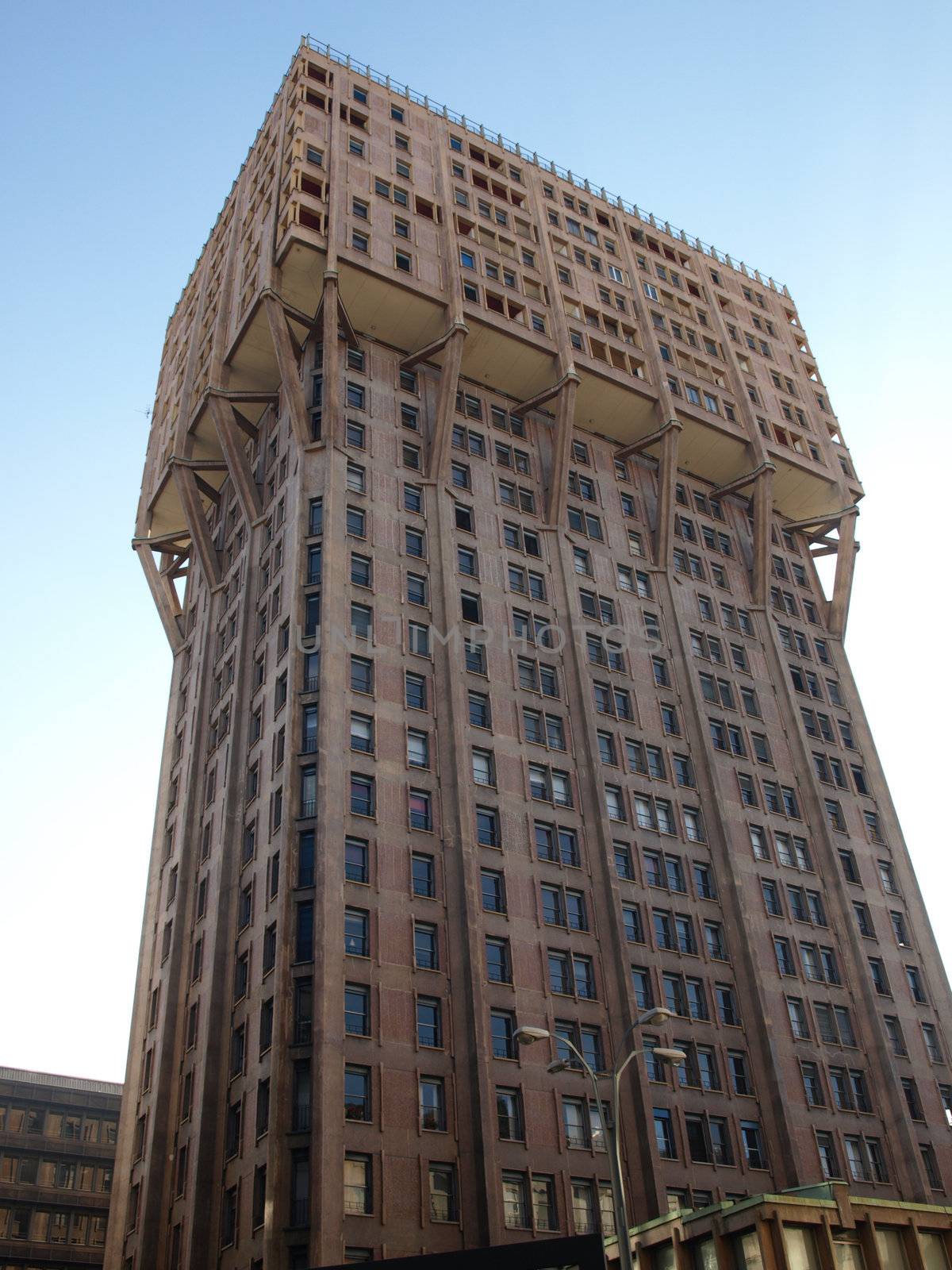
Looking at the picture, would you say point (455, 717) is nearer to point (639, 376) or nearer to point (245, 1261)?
point (245, 1261)

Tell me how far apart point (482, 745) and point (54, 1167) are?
53640mm

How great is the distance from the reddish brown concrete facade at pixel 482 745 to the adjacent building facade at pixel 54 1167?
35626 mm

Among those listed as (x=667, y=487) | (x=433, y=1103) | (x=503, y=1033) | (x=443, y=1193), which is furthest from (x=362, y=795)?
(x=667, y=487)

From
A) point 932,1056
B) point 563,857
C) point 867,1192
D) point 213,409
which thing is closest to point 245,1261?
point 563,857

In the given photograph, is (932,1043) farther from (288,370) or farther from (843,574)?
(288,370)

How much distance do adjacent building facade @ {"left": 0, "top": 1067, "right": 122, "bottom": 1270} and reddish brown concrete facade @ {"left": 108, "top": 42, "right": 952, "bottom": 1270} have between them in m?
35.6

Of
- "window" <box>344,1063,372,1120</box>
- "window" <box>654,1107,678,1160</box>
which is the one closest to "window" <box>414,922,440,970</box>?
"window" <box>344,1063,372,1120</box>

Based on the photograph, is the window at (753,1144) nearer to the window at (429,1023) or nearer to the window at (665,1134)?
the window at (665,1134)

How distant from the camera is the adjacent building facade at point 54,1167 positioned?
268 ft

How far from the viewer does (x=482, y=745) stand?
2201 inches

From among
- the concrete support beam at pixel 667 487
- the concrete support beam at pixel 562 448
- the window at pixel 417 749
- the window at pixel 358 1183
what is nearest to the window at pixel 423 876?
the window at pixel 417 749

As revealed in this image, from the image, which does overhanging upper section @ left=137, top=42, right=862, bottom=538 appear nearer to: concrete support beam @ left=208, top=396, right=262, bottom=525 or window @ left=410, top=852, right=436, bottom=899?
concrete support beam @ left=208, top=396, right=262, bottom=525

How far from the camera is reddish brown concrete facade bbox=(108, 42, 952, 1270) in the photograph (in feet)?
149

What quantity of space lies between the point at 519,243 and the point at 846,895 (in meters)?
43.7
